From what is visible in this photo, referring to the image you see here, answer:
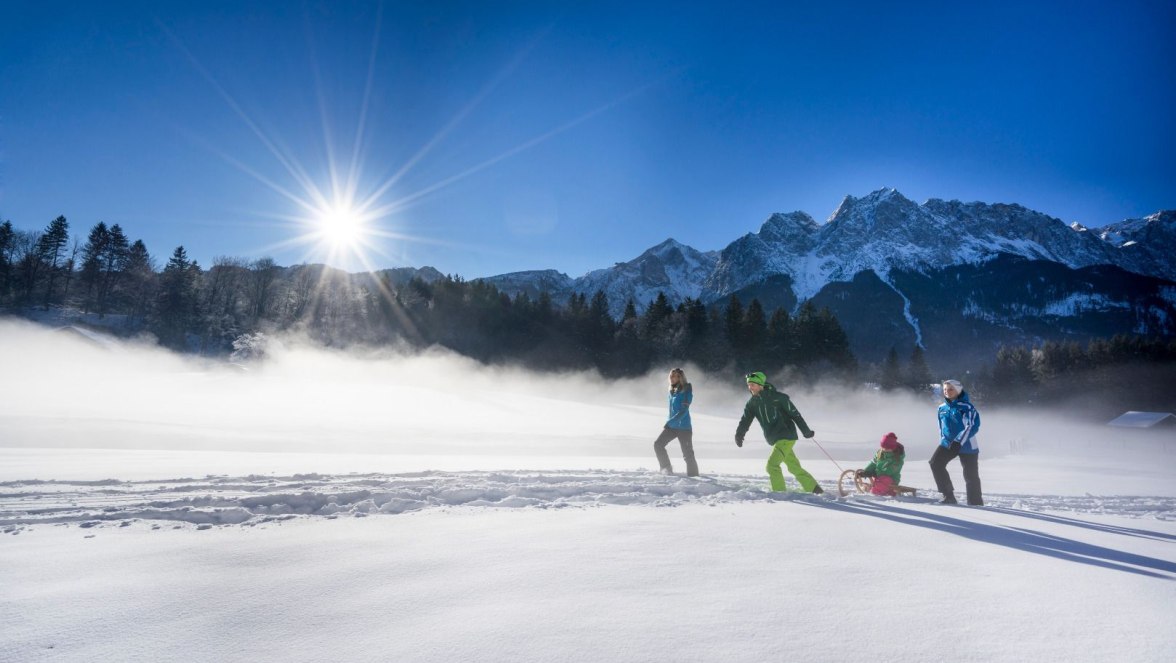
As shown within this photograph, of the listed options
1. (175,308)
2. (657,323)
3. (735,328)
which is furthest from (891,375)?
(175,308)

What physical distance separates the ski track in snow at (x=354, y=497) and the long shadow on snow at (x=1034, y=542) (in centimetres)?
131

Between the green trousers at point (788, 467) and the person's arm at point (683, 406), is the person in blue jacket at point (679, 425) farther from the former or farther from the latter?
the green trousers at point (788, 467)

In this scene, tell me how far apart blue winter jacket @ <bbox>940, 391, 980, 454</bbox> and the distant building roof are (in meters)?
73.8

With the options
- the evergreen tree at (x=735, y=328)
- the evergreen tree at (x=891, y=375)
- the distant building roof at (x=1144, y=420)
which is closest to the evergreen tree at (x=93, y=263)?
the evergreen tree at (x=735, y=328)

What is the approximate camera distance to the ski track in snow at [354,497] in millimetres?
5203

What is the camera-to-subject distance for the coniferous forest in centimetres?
5309

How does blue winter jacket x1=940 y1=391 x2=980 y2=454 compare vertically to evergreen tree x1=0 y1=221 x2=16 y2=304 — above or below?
below

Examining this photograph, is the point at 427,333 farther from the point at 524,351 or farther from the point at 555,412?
the point at 555,412

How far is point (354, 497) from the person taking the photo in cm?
638

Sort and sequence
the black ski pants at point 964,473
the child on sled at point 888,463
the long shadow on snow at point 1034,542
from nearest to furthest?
1. the long shadow on snow at point 1034,542
2. the black ski pants at point 964,473
3. the child on sled at point 888,463

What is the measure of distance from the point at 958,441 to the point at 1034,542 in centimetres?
372

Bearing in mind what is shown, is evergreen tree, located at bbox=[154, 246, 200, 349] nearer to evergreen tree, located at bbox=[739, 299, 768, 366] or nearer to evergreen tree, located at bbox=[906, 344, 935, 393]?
evergreen tree, located at bbox=[739, 299, 768, 366]

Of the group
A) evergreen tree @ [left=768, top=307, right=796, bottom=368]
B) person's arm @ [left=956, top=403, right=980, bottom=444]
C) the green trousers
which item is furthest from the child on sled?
evergreen tree @ [left=768, top=307, right=796, bottom=368]

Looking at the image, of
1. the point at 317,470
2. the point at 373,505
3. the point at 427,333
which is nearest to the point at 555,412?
the point at 317,470
